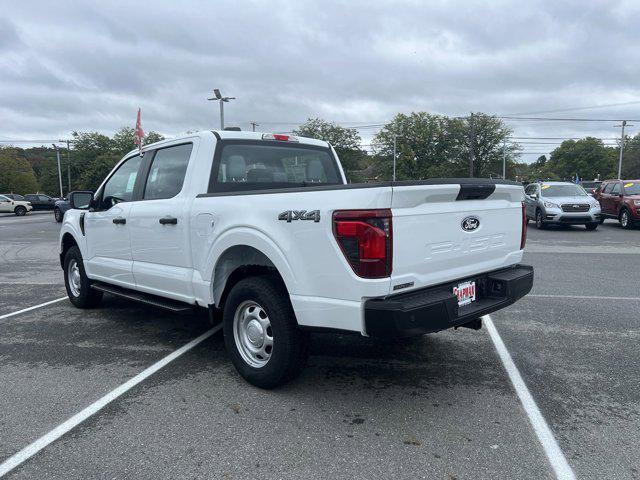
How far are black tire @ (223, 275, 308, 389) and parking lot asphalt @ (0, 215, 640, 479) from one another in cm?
15

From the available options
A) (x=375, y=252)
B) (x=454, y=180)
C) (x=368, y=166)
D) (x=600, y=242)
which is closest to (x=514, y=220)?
(x=454, y=180)

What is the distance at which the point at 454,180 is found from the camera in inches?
137

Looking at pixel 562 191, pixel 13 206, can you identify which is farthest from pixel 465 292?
pixel 13 206

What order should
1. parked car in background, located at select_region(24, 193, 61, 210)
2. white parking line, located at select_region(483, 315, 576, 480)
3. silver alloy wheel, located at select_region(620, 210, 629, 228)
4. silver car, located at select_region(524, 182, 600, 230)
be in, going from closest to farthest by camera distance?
white parking line, located at select_region(483, 315, 576, 480) → silver car, located at select_region(524, 182, 600, 230) → silver alloy wheel, located at select_region(620, 210, 629, 228) → parked car in background, located at select_region(24, 193, 61, 210)

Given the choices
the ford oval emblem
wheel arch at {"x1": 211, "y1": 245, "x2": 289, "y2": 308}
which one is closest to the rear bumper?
the ford oval emblem

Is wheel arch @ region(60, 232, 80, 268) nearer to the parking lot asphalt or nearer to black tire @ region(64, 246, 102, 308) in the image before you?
black tire @ region(64, 246, 102, 308)

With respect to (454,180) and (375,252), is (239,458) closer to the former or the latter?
(375,252)

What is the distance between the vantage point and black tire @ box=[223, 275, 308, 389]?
3.48 meters

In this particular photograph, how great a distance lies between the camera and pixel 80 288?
6336mm

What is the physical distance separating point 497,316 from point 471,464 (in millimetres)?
3341

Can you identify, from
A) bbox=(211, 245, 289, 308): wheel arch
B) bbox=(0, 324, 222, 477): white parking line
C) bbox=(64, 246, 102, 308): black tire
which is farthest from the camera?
bbox=(64, 246, 102, 308): black tire

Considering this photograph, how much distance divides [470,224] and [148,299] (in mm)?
3097

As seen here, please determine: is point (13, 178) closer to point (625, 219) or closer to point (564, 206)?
point (564, 206)

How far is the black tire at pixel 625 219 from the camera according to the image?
16.7 m
